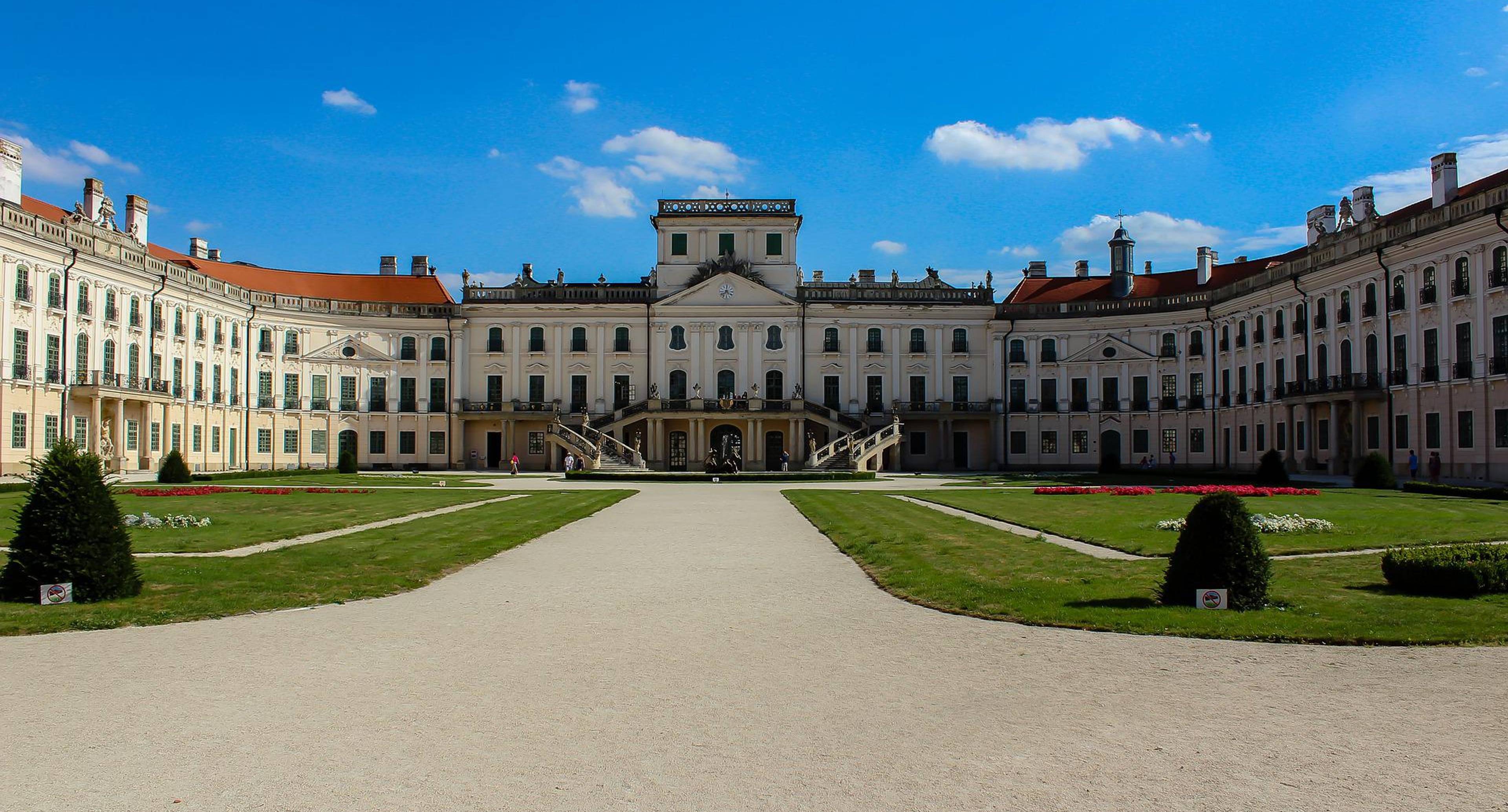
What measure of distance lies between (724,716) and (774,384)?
60.6m

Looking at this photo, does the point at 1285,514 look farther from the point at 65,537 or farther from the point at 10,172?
the point at 10,172

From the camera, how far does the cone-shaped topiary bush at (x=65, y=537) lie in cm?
1183

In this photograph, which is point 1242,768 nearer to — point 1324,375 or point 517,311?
point 1324,375

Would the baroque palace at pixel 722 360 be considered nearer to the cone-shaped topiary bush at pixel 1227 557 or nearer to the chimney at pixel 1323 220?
the chimney at pixel 1323 220

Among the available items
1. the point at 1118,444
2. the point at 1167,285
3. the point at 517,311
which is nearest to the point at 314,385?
the point at 517,311

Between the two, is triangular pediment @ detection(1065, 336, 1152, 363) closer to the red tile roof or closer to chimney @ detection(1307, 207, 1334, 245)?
chimney @ detection(1307, 207, 1334, 245)

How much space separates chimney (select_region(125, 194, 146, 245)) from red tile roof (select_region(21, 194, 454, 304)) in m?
3.06

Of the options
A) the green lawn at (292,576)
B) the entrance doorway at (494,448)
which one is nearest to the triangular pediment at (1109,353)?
the entrance doorway at (494,448)

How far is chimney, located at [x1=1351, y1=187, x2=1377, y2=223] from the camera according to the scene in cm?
5044

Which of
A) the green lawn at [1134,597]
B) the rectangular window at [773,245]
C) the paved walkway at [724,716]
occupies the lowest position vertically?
the paved walkway at [724,716]

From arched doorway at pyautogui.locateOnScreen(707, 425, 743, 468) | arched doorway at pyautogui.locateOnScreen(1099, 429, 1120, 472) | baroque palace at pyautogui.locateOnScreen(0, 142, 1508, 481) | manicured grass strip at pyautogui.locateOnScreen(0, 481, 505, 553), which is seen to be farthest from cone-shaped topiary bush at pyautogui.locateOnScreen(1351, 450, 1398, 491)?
arched doorway at pyautogui.locateOnScreen(707, 425, 743, 468)

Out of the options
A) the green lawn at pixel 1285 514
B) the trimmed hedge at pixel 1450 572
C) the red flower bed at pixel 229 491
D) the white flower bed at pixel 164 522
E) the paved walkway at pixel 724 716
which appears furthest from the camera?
the red flower bed at pixel 229 491

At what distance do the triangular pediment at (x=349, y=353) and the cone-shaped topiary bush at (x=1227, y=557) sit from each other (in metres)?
62.0

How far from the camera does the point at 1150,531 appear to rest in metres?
19.9
